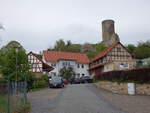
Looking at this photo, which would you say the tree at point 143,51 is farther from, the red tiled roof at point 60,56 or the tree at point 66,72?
the tree at point 66,72

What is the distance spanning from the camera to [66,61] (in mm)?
61406

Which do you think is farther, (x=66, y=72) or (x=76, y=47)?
(x=76, y=47)

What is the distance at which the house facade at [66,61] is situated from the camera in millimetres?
59719

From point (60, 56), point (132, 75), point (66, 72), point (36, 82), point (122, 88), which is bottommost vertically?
point (122, 88)

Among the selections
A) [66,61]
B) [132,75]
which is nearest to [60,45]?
[66,61]

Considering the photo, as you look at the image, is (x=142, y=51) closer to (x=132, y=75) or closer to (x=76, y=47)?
(x=76, y=47)

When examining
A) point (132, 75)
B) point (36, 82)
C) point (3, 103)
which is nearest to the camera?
point (3, 103)

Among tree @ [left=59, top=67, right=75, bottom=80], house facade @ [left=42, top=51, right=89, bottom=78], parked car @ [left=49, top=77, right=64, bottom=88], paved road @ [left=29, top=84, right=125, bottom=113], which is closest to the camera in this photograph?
paved road @ [left=29, top=84, right=125, bottom=113]

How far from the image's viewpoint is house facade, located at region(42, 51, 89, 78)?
59.7m

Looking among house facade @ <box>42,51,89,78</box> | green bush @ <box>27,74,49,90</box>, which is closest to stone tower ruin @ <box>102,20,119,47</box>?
house facade @ <box>42,51,89,78</box>

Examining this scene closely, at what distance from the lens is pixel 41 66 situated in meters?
46.6

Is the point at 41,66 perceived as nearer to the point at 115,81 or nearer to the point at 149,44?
the point at 115,81

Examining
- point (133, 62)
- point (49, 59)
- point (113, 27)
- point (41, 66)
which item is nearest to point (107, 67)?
point (133, 62)

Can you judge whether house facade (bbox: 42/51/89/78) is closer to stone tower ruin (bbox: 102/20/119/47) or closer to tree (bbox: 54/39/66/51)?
tree (bbox: 54/39/66/51)
